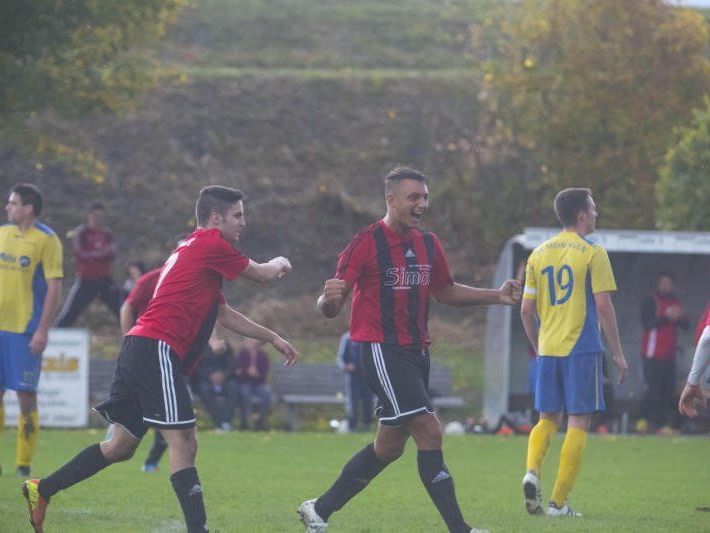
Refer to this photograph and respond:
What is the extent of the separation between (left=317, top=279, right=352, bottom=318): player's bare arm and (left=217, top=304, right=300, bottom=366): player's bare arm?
292mm

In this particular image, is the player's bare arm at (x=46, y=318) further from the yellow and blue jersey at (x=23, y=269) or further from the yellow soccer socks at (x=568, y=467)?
the yellow soccer socks at (x=568, y=467)

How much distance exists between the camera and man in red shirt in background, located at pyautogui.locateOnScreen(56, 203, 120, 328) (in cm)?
2248

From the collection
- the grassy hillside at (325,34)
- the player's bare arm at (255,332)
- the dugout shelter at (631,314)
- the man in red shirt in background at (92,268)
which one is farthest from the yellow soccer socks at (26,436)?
the grassy hillside at (325,34)

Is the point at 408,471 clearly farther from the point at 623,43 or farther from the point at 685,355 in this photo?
the point at 623,43

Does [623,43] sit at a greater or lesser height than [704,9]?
lesser

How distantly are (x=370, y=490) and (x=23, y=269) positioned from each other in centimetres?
335

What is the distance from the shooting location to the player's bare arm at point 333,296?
26.6ft

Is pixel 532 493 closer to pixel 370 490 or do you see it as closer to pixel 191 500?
pixel 370 490

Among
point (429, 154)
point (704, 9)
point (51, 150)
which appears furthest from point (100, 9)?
point (704, 9)

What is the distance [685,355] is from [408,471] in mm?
9788

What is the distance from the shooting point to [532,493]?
10.0 m

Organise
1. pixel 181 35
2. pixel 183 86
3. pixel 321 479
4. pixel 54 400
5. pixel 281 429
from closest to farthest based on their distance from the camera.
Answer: pixel 321 479 → pixel 54 400 → pixel 281 429 → pixel 183 86 → pixel 181 35

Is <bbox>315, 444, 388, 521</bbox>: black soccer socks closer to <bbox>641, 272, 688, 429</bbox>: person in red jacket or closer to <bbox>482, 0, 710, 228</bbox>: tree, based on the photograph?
<bbox>641, 272, 688, 429</bbox>: person in red jacket

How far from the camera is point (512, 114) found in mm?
28922
